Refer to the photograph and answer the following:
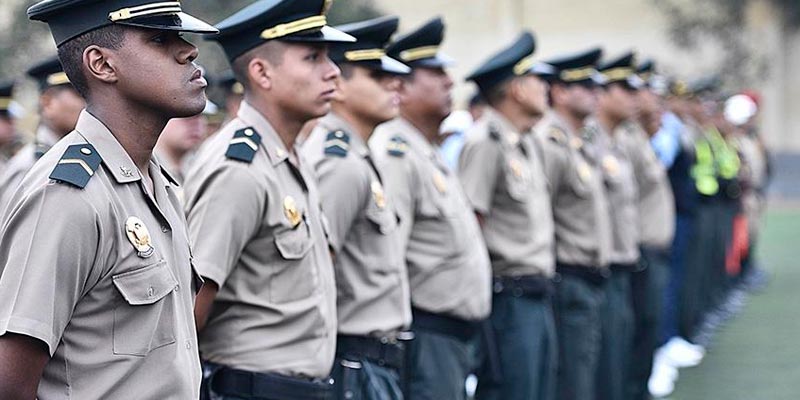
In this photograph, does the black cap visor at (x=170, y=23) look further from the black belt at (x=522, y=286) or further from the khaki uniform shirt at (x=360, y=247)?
the black belt at (x=522, y=286)

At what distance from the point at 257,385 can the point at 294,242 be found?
39cm

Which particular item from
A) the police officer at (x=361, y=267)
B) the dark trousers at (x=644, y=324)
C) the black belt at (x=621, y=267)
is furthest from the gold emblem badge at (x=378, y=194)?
the dark trousers at (x=644, y=324)

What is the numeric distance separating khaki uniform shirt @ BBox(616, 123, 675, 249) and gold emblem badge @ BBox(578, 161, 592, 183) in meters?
1.79

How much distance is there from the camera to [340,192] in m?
4.36

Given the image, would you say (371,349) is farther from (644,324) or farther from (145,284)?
(644,324)

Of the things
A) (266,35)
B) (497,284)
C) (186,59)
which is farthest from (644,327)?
(186,59)

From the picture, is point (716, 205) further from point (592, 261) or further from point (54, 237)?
A: point (54, 237)

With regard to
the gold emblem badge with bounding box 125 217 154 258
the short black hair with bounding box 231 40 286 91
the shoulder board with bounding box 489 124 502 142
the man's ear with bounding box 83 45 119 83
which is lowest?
the shoulder board with bounding box 489 124 502 142

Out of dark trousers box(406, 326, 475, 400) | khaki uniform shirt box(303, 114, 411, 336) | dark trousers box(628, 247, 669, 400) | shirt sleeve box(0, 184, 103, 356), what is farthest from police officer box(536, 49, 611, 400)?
shirt sleeve box(0, 184, 103, 356)

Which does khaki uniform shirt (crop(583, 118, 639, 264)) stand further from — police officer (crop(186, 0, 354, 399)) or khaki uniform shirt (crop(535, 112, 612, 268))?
police officer (crop(186, 0, 354, 399))

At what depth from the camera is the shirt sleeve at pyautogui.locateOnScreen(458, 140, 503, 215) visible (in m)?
5.87

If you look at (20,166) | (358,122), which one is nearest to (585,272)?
(358,122)

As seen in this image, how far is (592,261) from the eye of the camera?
685 centimetres

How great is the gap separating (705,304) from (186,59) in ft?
32.1
